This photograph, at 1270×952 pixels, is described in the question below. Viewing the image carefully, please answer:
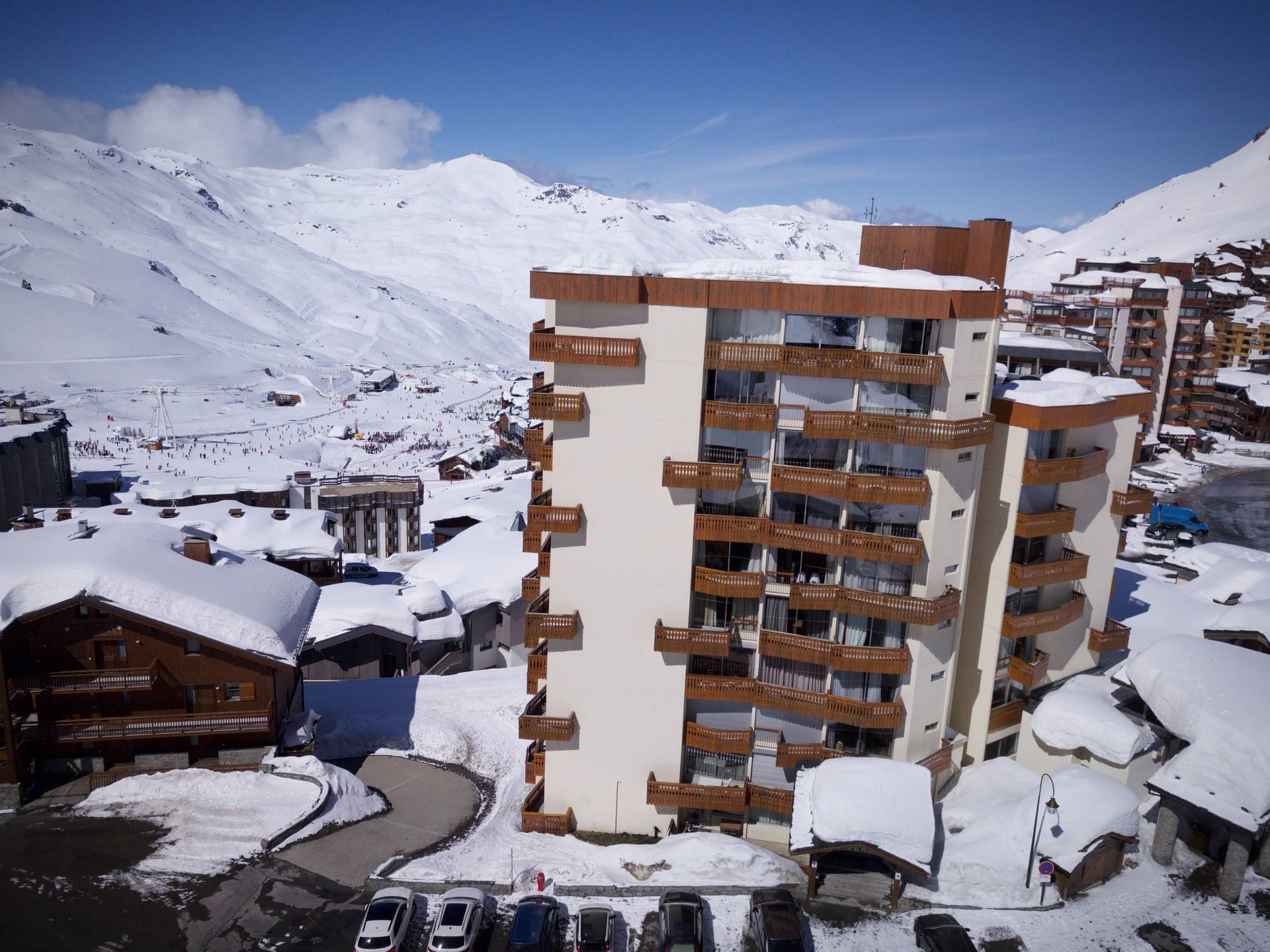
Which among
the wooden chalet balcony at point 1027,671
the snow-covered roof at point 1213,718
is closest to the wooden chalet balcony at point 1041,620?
the wooden chalet balcony at point 1027,671

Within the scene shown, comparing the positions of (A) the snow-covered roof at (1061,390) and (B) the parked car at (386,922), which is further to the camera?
(A) the snow-covered roof at (1061,390)

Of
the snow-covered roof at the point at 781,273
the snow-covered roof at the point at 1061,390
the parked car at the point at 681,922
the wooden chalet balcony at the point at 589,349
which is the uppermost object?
the snow-covered roof at the point at 781,273

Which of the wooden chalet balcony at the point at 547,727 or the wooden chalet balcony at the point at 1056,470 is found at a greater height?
the wooden chalet balcony at the point at 1056,470

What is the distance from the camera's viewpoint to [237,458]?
3406 inches

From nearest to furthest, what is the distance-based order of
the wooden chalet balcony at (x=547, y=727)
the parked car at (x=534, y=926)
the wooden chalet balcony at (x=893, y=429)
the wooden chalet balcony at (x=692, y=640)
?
1. the parked car at (x=534, y=926)
2. the wooden chalet balcony at (x=893, y=429)
3. the wooden chalet balcony at (x=692, y=640)
4. the wooden chalet balcony at (x=547, y=727)

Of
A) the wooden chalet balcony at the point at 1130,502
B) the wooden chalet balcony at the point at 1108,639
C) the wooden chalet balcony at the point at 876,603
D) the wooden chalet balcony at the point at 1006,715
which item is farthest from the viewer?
the wooden chalet balcony at the point at 1108,639

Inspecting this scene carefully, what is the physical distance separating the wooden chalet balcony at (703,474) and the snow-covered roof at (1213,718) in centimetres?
1446

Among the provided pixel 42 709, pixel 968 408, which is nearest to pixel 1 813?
pixel 42 709

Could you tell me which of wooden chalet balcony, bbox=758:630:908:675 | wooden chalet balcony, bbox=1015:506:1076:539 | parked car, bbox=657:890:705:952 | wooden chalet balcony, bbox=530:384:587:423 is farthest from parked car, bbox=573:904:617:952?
wooden chalet balcony, bbox=1015:506:1076:539

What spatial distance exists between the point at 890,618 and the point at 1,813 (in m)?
27.4

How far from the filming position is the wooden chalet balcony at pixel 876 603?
23203mm

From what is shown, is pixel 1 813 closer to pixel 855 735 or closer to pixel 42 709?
pixel 42 709

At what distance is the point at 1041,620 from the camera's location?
27.2 meters

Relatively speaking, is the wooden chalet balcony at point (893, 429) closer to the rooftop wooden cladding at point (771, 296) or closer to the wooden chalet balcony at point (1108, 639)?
the rooftop wooden cladding at point (771, 296)
